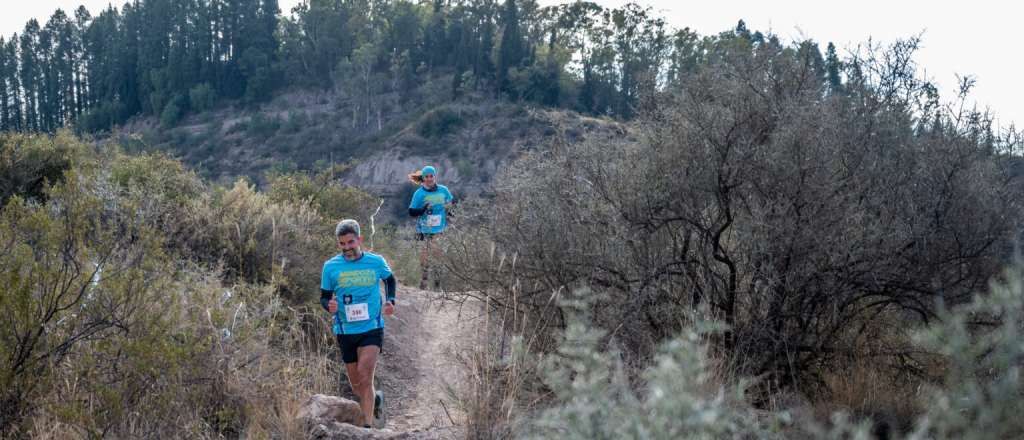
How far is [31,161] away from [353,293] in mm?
6772

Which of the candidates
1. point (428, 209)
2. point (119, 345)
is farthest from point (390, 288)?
point (428, 209)

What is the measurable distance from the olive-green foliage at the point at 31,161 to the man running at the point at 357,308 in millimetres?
5687

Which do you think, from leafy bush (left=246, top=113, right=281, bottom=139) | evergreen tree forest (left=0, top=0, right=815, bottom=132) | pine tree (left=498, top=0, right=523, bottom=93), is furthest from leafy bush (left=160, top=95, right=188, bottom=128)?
pine tree (left=498, top=0, right=523, bottom=93)

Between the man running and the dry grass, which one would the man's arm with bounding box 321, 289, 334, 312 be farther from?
the dry grass

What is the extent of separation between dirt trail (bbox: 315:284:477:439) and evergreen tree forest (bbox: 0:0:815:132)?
146 feet

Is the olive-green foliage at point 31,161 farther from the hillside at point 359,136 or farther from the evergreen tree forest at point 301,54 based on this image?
the evergreen tree forest at point 301,54

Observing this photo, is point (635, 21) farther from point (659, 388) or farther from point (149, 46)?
point (659, 388)

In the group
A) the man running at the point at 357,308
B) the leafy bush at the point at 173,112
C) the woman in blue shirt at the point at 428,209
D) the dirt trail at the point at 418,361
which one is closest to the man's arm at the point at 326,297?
the man running at the point at 357,308

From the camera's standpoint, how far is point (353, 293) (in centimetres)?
481

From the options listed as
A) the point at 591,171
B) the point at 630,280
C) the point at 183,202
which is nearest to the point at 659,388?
the point at 630,280

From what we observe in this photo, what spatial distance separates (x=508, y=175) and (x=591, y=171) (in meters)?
0.87

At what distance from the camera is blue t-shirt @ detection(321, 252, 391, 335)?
478 cm

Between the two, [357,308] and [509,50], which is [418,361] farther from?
[509,50]

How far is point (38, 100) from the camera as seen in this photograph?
197ft
